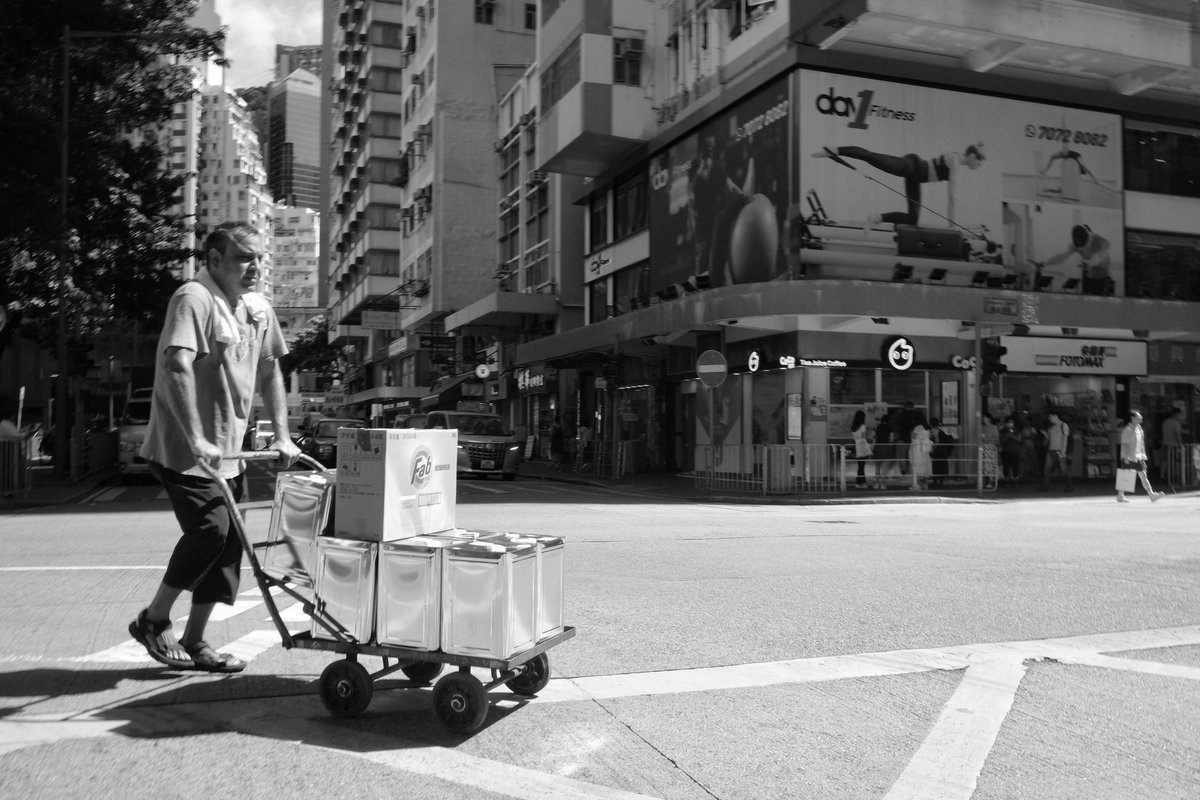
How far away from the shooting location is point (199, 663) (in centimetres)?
473

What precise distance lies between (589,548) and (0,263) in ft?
64.0

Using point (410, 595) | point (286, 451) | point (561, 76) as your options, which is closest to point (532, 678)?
point (410, 595)

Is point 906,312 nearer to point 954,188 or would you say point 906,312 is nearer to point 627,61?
point 954,188

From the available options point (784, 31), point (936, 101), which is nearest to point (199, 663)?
point (784, 31)

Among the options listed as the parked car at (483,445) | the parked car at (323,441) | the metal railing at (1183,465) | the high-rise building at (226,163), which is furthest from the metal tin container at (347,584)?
the high-rise building at (226,163)

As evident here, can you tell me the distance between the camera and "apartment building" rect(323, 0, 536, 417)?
2132 inches

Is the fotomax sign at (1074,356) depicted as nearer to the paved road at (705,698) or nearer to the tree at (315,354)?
the paved road at (705,698)

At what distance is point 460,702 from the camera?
12.9ft

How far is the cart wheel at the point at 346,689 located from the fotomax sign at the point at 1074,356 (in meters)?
22.9

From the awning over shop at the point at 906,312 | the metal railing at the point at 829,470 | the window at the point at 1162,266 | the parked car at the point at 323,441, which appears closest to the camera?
the metal railing at the point at 829,470

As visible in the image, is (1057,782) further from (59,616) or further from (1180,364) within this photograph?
(1180,364)

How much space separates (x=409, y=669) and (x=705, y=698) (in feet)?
4.45

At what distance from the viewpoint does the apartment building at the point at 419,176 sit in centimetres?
5416

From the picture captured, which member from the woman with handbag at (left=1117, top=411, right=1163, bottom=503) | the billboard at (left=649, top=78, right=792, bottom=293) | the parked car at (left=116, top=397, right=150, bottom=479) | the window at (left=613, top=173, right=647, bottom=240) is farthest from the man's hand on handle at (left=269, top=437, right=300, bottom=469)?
the window at (left=613, top=173, right=647, bottom=240)
